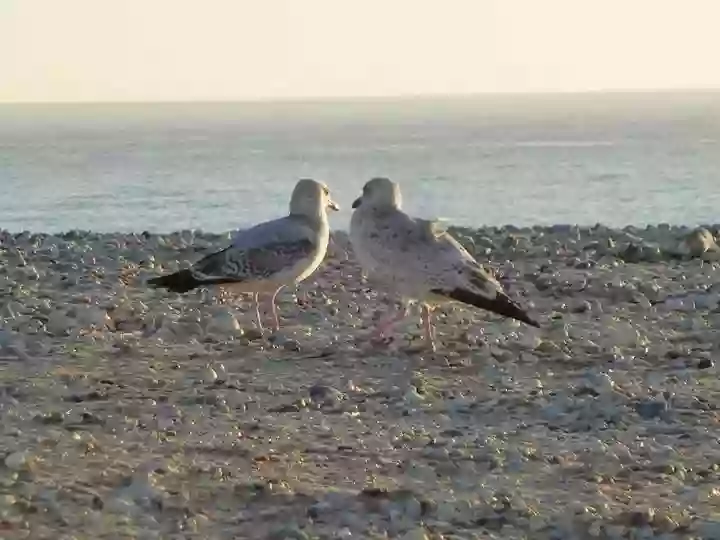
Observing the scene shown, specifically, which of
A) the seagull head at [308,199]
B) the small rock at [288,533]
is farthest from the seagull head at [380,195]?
the small rock at [288,533]

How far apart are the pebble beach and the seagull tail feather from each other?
0.78 feet

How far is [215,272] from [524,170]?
153 feet

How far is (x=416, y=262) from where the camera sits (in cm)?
909

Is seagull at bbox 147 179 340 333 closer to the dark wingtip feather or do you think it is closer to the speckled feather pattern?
the dark wingtip feather

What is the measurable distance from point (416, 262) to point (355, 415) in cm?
245

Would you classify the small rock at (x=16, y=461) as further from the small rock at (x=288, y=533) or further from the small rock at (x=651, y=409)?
the small rock at (x=651, y=409)

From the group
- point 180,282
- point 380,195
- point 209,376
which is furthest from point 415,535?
point 380,195

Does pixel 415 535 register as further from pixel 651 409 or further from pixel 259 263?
pixel 259 263

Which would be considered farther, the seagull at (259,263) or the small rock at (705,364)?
the seagull at (259,263)

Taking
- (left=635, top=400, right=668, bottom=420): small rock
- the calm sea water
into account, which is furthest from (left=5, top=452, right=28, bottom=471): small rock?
the calm sea water

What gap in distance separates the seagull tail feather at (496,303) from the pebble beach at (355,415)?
0.24 m

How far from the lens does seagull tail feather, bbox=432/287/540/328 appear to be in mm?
8625

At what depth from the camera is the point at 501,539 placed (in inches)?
188

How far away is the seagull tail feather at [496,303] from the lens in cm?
862
